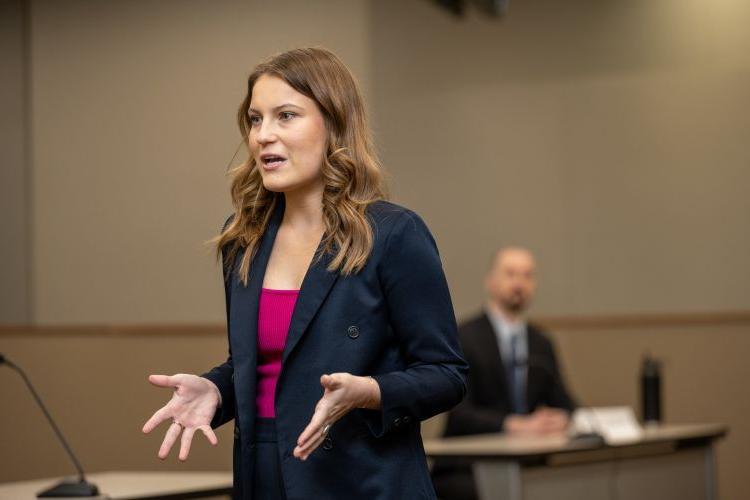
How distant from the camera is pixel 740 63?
749 centimetres

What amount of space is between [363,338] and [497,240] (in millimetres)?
5682

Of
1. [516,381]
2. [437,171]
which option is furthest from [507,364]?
[437,171]

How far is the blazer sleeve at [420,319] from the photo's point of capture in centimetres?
196

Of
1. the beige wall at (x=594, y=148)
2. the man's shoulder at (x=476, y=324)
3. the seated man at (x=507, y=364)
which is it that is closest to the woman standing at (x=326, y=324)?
the seated man at (x=507, y=364)

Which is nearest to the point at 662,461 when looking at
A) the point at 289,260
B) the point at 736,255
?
the point at 736,255

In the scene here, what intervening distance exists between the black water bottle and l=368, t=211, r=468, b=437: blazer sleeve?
418cm

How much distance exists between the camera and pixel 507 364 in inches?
239

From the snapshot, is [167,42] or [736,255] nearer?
[167,42]

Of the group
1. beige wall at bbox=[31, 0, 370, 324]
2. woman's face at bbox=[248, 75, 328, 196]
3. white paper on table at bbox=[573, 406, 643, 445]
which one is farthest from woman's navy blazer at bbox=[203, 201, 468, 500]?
beige wall at bbox=[31, 0, 370, 324]

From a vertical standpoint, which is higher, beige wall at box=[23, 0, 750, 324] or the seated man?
beige wall at box=[23, 0, 750, 324]

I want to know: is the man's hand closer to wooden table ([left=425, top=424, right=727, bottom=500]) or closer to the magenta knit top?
wooden table ([left=425, top=424, right=727, bottom=500])

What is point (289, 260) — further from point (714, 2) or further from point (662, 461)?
point (714, 2)

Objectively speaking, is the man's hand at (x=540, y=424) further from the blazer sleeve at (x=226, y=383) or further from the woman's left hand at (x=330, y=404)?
the woman's left hand at (x=330, y=404)

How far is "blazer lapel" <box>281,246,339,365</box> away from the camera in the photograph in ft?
6.43
